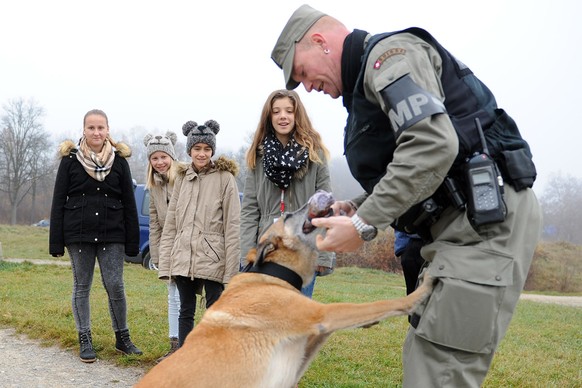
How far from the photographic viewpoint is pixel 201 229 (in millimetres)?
5266

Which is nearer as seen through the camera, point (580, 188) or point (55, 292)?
point (55, 292)

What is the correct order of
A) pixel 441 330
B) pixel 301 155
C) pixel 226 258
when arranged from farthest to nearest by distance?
pixel 226 258
pixel 301 155
pixel 441 330

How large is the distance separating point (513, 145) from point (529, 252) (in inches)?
18.6

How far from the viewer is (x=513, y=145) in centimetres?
232

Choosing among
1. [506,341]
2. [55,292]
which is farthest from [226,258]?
[55,292]

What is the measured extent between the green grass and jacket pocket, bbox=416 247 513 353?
287 cm

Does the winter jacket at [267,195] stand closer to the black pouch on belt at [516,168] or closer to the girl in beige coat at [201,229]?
the girl in beige coat at [201,229]

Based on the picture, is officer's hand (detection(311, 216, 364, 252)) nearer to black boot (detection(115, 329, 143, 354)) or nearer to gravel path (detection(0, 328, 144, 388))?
gravel path (detection(0, 328, 144, 388))

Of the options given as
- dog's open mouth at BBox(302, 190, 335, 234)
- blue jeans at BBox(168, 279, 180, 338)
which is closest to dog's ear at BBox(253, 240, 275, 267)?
dog's open mouth at BBox(302, 190, 335, 234)

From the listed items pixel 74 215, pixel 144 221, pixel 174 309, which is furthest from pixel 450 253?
pixel 144 221

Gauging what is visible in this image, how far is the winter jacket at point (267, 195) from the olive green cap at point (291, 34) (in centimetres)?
199

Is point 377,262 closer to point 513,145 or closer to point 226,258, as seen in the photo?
point 226,258

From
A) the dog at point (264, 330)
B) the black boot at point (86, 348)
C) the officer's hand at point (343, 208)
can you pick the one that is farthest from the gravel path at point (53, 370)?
the officer's hand at point (343, 208)

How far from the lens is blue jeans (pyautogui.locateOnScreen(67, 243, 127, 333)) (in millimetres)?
5688
